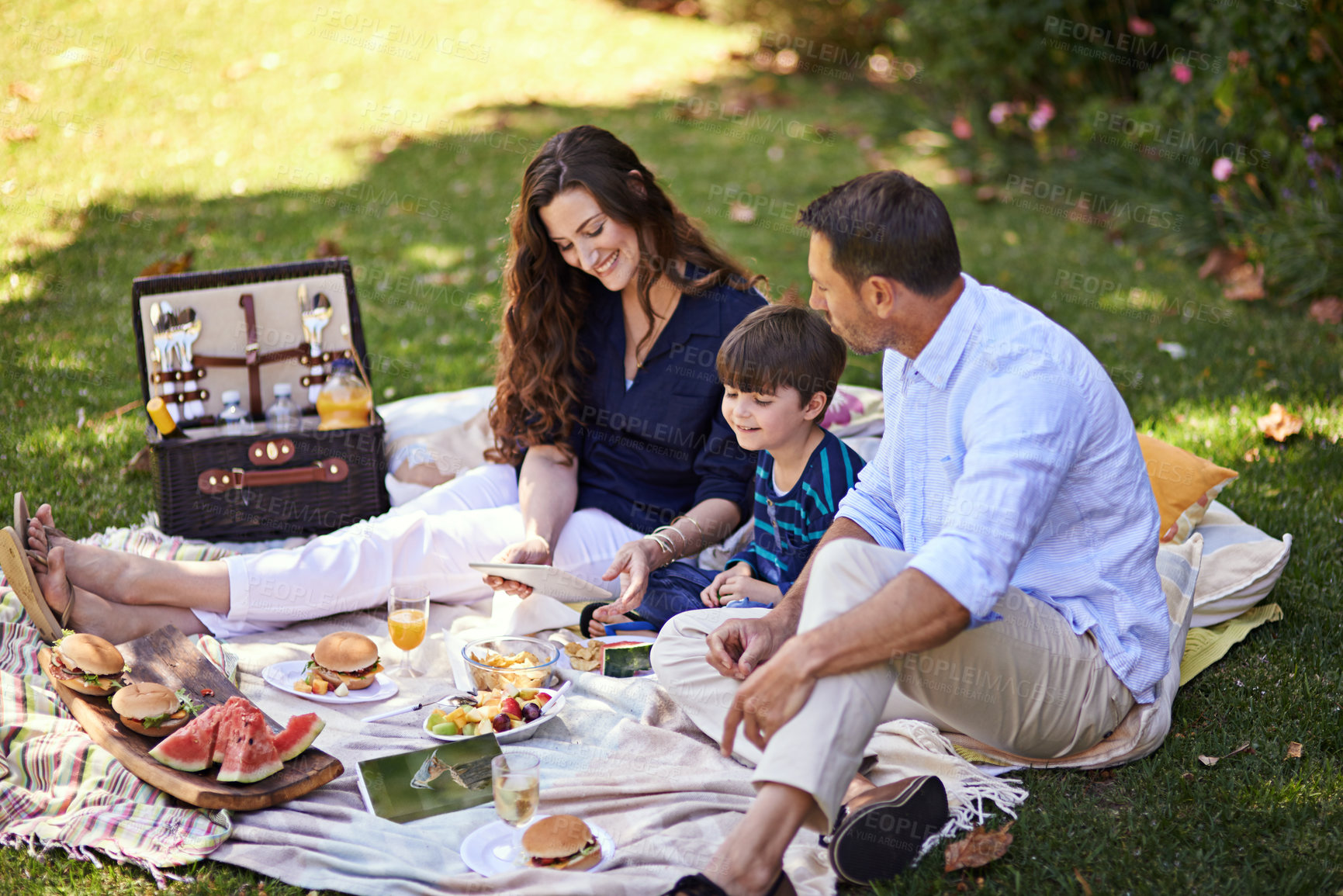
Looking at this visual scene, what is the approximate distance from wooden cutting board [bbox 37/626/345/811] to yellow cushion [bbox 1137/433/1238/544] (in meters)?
3.15

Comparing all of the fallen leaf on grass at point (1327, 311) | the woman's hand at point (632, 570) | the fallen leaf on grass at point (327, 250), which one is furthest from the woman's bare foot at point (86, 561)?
the fallen leaf on grass at point (1327, 311)

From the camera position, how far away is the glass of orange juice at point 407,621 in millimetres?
3711

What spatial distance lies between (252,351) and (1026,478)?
357cm

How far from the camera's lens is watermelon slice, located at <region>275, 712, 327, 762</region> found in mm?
3111

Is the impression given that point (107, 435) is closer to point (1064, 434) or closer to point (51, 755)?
point (51, 755)

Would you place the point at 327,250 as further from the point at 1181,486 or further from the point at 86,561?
the point at 1181,486

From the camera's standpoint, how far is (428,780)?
3.12 metres

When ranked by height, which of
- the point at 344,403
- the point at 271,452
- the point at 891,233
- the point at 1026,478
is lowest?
the point at 271,452

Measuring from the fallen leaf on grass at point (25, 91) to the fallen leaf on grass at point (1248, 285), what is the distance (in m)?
9.86

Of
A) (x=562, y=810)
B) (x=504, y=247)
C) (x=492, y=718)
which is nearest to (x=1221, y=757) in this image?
(x=562, y=810)

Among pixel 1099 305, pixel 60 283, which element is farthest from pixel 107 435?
pixel 1099 305

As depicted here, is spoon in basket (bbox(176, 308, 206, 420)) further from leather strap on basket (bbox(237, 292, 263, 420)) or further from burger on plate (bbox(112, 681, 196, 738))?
burger on plate (bbox(112, 681, 196, 738))

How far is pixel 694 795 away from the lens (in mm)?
3098

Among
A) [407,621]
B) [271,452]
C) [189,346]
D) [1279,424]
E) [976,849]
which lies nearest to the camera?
[976,849]
